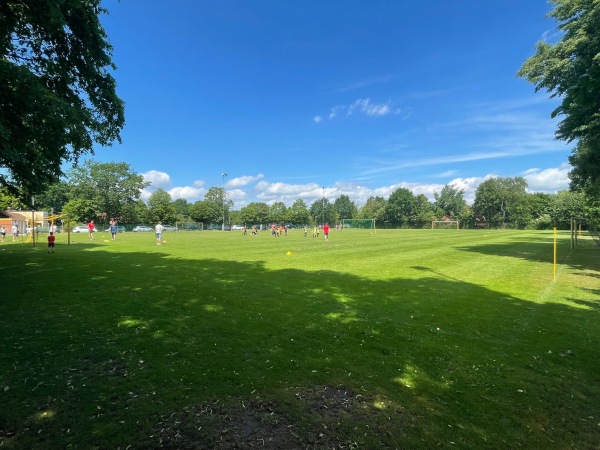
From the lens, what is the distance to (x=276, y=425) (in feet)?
11.9

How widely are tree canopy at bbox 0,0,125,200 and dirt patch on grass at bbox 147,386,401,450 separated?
318 inches

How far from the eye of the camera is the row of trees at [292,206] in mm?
85075

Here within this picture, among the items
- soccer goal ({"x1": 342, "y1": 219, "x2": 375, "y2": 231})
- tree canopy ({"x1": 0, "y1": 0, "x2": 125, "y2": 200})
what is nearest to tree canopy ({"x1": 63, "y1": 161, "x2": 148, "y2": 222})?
soccer goal ({"x1": 342, "y1": 219, "x2": 375, "y2": 231})

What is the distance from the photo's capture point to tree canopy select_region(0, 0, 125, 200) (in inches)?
343

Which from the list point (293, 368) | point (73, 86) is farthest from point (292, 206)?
point (293, 368)

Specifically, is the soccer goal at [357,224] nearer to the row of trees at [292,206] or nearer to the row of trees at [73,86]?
the row of trees at [292,206]

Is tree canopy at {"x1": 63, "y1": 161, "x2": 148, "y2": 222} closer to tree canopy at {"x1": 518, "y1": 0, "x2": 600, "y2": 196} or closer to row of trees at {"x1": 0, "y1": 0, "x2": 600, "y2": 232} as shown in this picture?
row of trees at {"x1": 0, "y1": 0, "x2": 600, "y2": 232}

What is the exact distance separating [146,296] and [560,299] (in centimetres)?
1166

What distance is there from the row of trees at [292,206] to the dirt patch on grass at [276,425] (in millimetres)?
A: 70025

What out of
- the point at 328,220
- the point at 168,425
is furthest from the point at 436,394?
the point at 328,220

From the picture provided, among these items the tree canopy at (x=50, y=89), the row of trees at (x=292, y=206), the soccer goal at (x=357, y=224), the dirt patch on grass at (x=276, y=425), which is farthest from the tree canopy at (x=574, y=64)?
the soccer goal at (x=357, y=224)

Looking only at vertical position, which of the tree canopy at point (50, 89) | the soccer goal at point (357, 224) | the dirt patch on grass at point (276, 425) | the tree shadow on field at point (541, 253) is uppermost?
the tree canopy at point (50, 89)

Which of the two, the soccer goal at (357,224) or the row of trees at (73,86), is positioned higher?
the row of trees at (73,86)

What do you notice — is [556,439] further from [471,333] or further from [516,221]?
[516,221]
